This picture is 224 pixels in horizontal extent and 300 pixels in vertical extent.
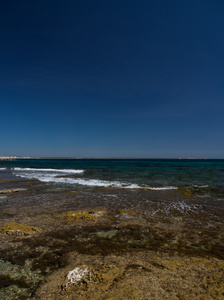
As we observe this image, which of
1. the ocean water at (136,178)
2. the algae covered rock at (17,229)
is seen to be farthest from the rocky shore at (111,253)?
the ocean water at (136,178)

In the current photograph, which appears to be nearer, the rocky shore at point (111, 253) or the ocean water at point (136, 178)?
the rocky shore at point (111, 253)

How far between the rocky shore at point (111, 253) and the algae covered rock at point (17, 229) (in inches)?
1.3

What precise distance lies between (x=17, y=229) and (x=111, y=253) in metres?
4.00

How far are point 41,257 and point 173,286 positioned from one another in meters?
3.41

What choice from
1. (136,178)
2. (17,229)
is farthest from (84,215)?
(136,178)

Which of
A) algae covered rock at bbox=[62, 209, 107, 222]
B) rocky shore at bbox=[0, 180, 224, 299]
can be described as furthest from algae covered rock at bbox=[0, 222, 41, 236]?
algae covered rock at bbox=[62, 209, 107, 222]

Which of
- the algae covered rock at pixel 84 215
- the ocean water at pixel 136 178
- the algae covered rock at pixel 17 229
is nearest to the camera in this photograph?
the algae covered rock at pixel 17 229

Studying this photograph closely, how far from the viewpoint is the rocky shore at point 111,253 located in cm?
335

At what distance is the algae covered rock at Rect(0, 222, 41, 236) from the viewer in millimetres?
5957

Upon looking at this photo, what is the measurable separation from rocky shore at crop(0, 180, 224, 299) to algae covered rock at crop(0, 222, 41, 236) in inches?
1.3

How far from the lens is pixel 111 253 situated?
184 inches

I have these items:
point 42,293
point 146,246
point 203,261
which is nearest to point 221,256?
point 203,261

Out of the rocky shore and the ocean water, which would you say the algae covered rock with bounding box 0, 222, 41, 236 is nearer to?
the rocky shore

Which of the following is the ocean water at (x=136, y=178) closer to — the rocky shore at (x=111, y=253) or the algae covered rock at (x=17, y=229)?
the rocky shore at (x=111, y=253)
